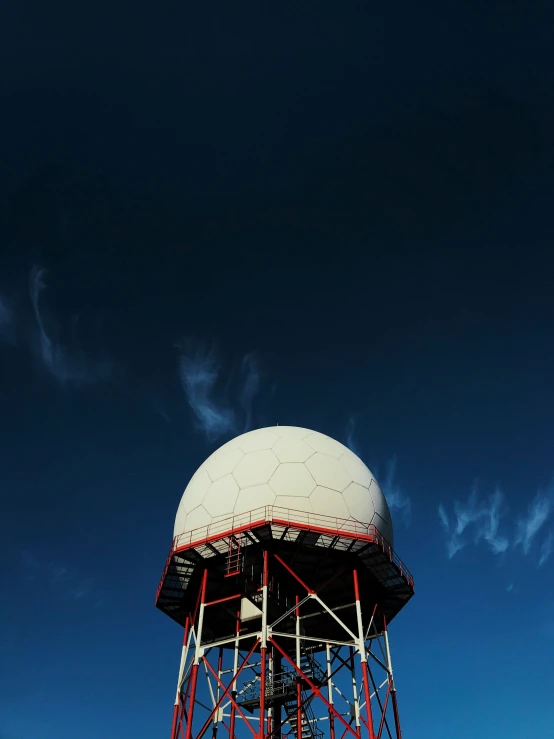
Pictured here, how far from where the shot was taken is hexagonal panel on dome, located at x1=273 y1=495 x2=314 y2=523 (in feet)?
77.5

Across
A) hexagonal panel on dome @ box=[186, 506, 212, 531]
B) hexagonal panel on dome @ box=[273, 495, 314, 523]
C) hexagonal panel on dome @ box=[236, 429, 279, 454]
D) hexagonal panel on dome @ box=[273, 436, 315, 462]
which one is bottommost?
hexagonal panel on dome @ box=[273, 495, 314, 523]

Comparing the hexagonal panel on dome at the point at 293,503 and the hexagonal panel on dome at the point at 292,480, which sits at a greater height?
the hexagonal panel on dome at the point at 292,480

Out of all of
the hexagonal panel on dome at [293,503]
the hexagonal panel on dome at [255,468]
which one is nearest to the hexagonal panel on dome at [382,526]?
the hexagonal panel on dome at [293,503]

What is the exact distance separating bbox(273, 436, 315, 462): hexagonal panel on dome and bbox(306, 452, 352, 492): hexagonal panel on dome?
0.34 m

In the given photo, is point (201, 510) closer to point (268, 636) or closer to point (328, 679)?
point (268, 636)

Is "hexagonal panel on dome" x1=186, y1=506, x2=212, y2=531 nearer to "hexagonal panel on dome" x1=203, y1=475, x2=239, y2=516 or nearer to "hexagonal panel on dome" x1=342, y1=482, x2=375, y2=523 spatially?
"hexagonal panel on dome" x1=203, y1=475, x2=239, y2=516

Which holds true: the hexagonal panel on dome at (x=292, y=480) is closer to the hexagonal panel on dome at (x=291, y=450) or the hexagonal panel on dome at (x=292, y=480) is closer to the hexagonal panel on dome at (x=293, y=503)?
the hexagonal panel on dome at (x=293, y=503)

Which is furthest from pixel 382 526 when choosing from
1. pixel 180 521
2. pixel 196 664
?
pixel 196 664

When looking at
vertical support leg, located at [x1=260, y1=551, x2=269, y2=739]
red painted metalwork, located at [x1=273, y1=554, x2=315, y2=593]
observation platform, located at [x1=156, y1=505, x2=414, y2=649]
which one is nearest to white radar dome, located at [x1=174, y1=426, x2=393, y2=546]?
observation platform, located at [x1=156, y1=505, x2=414, y2=649]

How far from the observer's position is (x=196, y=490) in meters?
26.6

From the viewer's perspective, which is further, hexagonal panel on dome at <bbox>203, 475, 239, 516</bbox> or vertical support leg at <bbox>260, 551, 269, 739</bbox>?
hexagonal panel on dome at <bbox>203, 475, 239, 516</bbox>

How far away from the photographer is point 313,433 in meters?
28.6

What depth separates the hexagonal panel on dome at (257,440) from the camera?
26572 mm

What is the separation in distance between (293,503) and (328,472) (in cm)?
239
